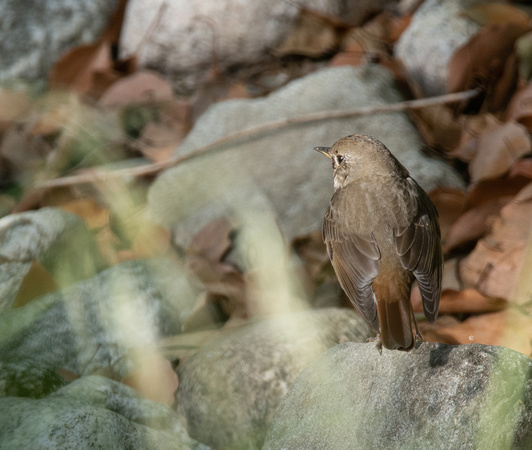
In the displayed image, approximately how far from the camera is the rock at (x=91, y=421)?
2408 mm

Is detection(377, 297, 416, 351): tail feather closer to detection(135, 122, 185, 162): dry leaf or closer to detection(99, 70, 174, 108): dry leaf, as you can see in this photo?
detection(135, 122, 185, 162): dry leaf

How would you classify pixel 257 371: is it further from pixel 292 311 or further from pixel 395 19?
pixel 395 19

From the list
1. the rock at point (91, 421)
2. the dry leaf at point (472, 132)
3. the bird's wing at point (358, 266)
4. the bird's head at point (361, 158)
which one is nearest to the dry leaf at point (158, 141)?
the dry leaf at point (472, 132)

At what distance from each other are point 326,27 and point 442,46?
969 mm

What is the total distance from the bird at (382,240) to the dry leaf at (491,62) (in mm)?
1634

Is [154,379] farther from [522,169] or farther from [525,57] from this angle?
[525,57]

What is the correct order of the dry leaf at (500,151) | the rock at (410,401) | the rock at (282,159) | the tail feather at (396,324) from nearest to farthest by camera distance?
1. the rock at (410,401)
2. the tail feather at (396,324)
3. the dry leaf at (500,151)
4. the rock at (282,159)

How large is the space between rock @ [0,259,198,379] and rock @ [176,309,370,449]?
0.32 m

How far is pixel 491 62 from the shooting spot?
14.7 ft

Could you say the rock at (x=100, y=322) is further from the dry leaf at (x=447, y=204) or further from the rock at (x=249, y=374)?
the dry leaf at (x=447, y=204)

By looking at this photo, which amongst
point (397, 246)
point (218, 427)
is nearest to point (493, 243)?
point (397, 246)

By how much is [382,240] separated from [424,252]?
0.56 feet

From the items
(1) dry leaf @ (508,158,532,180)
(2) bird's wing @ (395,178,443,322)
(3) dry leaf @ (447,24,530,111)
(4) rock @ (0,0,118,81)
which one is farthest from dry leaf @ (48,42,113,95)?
(2) bird's wing @ (395,178,443,322)

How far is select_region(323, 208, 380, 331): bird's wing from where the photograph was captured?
2705mm
